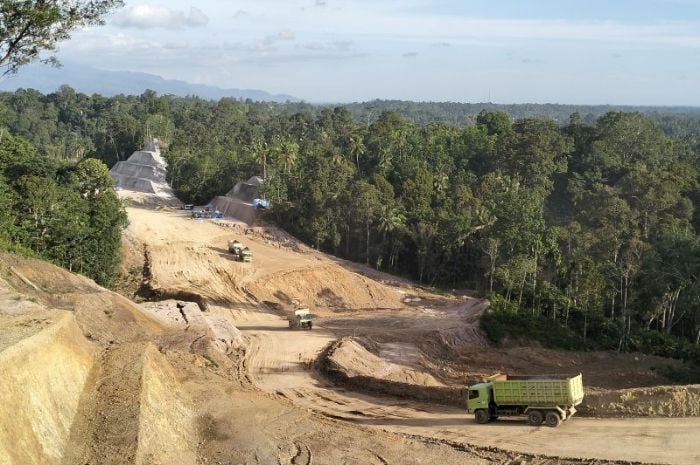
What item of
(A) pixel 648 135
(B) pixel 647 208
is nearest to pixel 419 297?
(B) pixel 647 208

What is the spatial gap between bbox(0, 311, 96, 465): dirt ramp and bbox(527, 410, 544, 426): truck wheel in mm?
13966

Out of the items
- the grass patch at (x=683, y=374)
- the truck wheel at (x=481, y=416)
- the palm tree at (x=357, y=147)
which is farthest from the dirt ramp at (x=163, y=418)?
the palm tree at (x=357, y=147)

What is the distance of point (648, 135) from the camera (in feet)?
281

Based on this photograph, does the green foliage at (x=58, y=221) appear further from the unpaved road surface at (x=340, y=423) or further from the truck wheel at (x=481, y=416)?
the truck wheel at (x=481, y=416)

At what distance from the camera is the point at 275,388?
2759 cm

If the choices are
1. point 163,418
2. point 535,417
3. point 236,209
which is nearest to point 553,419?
point 535,417

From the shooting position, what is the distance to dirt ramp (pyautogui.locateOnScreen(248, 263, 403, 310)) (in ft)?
159

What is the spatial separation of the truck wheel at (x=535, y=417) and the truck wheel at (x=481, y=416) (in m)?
1.39

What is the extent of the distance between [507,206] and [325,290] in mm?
14967


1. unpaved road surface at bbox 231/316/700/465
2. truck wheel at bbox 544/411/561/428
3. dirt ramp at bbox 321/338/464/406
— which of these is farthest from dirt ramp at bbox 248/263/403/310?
truck wheel at bbox 544/411/561/428

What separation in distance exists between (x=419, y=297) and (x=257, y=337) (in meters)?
18.9

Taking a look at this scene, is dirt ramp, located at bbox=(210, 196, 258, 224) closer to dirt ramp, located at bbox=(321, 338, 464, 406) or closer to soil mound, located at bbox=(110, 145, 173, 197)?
soil mound, located at bbox=(110, 145, 173, 197)

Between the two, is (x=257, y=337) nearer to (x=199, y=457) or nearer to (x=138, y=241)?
(x=199, y=457)

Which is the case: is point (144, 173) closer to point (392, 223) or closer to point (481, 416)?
point (392, 223)
